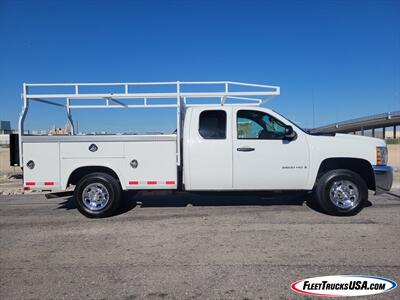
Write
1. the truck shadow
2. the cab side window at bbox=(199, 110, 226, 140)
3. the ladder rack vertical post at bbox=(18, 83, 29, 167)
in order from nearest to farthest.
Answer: the ladder rack vertical post at bbox=(18, 83, 29, 167) → the cab side window at bbox=(199, 110, 226, 140) → the truck shadow

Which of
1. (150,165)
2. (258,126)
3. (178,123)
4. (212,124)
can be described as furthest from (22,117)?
(258,126)

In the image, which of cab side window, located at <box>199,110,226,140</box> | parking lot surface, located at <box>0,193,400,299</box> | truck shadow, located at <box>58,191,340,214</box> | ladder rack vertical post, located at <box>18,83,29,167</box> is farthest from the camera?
Result: truck shadow, located at <box>58,191,340,214</box>

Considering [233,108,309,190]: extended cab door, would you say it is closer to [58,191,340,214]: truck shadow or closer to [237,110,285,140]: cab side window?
[237,110,285,140]: cab side window

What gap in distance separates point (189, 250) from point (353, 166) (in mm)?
3835

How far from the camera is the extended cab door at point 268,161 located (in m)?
5.89

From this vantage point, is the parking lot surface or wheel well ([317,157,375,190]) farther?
wheel well ([317,157,375,190])

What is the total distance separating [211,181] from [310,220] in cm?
190

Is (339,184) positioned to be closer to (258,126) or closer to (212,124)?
(258,126)

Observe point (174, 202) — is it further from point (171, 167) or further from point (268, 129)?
point (268, 129)

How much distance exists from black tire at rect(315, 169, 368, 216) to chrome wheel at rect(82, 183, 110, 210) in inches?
157

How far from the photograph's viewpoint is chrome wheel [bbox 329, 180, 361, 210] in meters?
5.88

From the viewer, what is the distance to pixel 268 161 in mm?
5914

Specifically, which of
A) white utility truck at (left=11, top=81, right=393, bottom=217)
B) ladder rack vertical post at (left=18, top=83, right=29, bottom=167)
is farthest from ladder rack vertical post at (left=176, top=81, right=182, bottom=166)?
ladder rack vertical post at (left=18, top=83, right=29, bottom=167)

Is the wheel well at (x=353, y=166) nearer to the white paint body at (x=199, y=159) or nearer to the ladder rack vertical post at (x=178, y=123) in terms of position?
the white paint body at (x=199, y=159)
